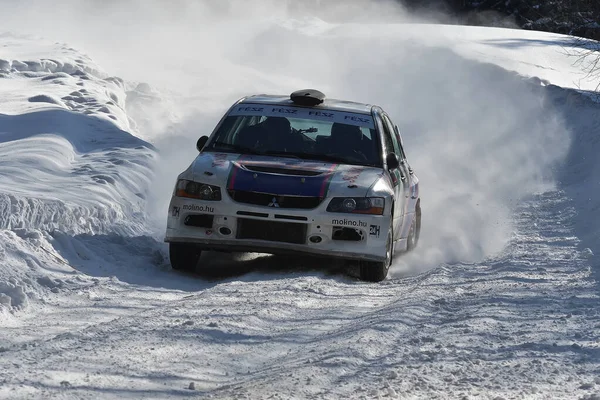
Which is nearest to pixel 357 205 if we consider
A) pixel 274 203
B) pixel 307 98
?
pixel 274 203

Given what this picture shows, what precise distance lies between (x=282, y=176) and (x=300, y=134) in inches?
41.9

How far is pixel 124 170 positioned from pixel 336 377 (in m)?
8.26

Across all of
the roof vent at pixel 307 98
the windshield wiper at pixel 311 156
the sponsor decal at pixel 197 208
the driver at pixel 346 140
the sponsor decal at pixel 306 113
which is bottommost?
the sponsor decal at pixel 197 208

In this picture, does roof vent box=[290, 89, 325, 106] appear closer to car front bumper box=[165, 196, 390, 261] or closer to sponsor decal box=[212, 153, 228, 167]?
sponsor decal box=[212, 153, 228, 167]

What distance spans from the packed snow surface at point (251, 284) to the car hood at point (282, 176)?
2.19ft

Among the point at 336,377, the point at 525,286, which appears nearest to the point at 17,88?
the point at 525,286

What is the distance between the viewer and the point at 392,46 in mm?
36594

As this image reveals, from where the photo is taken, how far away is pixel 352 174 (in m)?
9.48

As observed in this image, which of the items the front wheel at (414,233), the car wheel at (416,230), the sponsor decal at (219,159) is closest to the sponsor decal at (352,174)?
the sponsor decal at (219,159)

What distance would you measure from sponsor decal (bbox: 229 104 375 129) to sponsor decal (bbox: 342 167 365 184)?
0.81m

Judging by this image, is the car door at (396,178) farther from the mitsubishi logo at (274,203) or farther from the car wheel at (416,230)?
the mitsubishi logo at (274,203)

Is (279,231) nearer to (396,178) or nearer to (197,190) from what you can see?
(197,190)

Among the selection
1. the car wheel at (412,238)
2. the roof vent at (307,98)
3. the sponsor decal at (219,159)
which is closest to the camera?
the sponsor decal at (219,159)

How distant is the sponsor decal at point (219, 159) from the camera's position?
9.43 m
